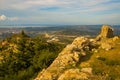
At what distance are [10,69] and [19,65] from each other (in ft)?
8.09

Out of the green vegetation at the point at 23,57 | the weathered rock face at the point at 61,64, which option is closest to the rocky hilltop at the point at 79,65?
the weathered rock face at the point at 61,64

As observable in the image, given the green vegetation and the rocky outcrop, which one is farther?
the green vegetation

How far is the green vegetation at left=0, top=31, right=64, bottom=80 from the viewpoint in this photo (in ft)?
166

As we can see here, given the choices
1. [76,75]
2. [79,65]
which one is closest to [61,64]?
[79,65]

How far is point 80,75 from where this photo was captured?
2486 centimetres

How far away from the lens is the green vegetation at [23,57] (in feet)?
166

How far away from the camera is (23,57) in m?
60.0

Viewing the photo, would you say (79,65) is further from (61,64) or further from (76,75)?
(76,75)

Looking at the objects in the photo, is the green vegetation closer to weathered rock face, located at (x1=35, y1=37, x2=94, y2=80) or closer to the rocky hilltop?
the rocky hilltop

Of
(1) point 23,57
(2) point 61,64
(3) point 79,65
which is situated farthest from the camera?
(1) point 23,57

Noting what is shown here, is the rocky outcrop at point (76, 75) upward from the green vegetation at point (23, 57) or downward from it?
upward

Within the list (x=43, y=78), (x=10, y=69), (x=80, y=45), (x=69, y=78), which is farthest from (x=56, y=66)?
(x=10, y=69)

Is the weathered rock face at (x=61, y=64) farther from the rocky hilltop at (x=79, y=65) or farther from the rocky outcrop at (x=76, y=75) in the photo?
the rocky outcrop at (x=76, y=75)

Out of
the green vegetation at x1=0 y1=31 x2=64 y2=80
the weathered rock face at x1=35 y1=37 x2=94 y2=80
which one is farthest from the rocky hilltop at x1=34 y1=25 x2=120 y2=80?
the green vegetation at x1=0 y1=31 x2=64 y2=80
